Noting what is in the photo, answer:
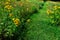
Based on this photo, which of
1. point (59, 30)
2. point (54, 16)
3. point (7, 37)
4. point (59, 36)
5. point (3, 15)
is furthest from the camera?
point (54, 16)

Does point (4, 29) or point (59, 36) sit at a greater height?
point (4, 29)

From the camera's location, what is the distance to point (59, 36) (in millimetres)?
6262

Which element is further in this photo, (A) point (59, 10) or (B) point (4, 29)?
(A) point (59, 10)

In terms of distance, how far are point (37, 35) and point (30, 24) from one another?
122 centimetres

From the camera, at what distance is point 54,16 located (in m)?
7.43

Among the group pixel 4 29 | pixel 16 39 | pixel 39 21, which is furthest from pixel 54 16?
pixel 4 29

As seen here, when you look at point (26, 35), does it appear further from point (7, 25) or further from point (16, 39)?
point (7, 25)

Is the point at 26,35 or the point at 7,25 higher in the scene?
the point at 7,25

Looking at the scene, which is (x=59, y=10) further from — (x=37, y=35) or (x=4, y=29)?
(x=4, y=29)

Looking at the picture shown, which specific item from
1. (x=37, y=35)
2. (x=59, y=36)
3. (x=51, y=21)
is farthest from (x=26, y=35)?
(x=51, y=21)

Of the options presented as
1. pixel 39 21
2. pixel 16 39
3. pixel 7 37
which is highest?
pixel 7 37

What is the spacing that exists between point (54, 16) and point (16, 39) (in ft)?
7.59

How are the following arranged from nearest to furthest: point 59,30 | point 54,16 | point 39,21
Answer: point 59,30 < point 54,16 < point 39,21

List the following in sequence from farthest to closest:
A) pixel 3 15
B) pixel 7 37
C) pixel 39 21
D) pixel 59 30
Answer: pixel 39 21
pixel 59 30
pixel 3 15
pixel 7 37
